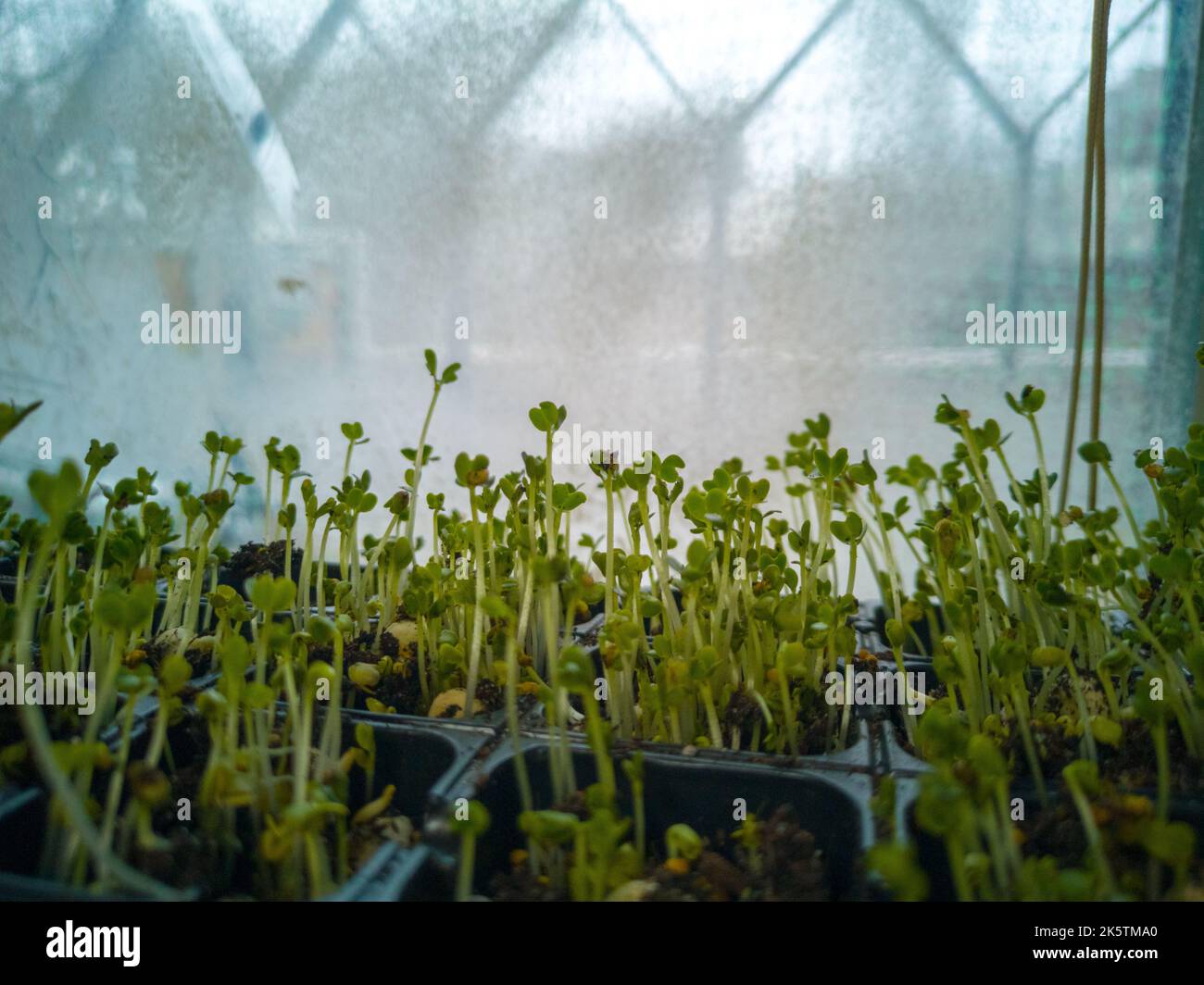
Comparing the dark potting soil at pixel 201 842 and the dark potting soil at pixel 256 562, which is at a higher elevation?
the dark potting soil at pixel 256 562

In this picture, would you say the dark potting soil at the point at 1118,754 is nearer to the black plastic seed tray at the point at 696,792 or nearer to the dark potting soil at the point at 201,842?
the black plastic seed tray at the point at 696,792

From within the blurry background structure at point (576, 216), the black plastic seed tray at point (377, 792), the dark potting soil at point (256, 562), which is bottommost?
the black plastic seed tray at point (377, 792)

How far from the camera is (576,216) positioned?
5.53 feet

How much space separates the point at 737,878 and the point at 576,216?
1.33 meters

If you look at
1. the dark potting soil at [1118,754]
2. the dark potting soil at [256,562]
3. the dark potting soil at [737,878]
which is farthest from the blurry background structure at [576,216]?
the dark potting soil at [737,878]

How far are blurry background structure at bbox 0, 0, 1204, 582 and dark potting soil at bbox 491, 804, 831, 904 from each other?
3.56 feet

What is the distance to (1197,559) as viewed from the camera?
98 centimetres

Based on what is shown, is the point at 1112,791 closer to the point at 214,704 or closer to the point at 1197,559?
the point at 1197,559

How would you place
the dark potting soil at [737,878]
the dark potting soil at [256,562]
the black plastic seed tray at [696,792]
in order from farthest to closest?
1. the dark potting soil at [256,562]
2. the black plastic seed tray at [696,792]
3. the dark potting soil at [737,878]

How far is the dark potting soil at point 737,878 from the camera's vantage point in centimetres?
67

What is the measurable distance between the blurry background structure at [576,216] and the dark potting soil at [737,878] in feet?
3.56

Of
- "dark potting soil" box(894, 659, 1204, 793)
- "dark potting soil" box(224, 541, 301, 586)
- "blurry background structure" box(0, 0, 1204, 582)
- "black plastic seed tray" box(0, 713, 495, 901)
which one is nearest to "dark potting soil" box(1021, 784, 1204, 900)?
"dark potting soil" box(894, 659, 1204, 793)

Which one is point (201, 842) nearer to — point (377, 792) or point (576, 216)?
point (377, 792)
